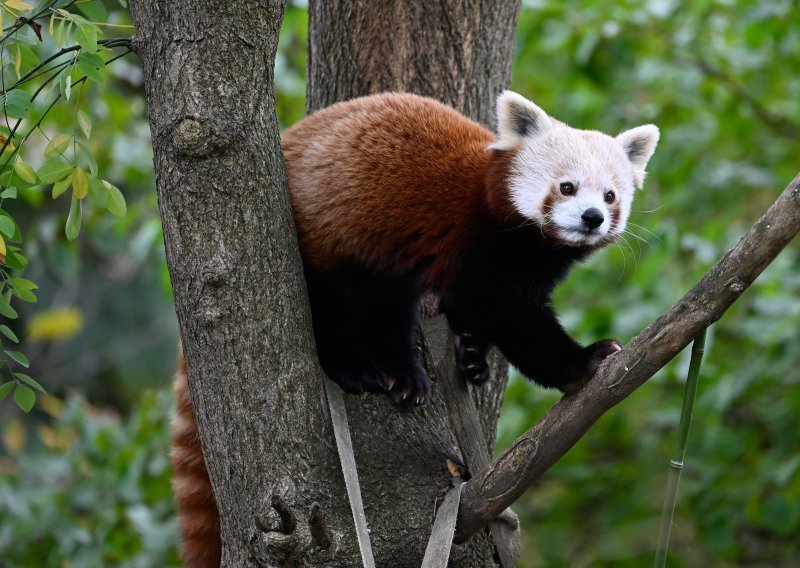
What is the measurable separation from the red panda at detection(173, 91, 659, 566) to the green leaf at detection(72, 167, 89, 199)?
725 millimetres

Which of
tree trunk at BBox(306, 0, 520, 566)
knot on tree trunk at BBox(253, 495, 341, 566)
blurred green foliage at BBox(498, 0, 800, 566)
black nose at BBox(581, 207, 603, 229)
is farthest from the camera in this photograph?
blurred green foliage at BBox(498, 0, 800, 566)

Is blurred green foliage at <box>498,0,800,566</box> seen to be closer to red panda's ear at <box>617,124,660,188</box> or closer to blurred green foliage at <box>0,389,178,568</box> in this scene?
red panda's ear at <box>617,124,660,188</box>

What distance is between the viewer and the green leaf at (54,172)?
200 centimetres

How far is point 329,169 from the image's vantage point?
262cm

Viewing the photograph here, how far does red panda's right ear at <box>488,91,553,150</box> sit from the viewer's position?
2678 mm

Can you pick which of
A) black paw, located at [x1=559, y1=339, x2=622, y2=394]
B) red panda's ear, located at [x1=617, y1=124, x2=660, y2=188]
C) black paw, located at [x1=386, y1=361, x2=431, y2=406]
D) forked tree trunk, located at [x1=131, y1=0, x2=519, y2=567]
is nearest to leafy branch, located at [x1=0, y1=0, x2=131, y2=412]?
forked tree trunk, located at [x1=131, y1=0, x2=519, y2=567]

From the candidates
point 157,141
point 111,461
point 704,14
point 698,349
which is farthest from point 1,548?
point 704,14

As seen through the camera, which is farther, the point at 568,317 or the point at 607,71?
the point at 607,71

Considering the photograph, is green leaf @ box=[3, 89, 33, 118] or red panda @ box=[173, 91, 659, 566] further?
red panda @ box=[173, 91, 659, 566]

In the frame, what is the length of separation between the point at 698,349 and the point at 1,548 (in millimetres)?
3437

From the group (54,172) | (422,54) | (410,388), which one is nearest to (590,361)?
(410,388)

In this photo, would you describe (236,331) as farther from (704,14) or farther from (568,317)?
(704,14)

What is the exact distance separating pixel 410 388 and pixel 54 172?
1.12m

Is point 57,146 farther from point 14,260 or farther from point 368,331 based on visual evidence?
point 368,331
